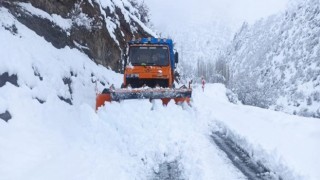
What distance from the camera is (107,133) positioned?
9562 millimetres

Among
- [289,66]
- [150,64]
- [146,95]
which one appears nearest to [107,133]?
[146,95]

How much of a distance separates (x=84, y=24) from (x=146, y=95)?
23.9ft

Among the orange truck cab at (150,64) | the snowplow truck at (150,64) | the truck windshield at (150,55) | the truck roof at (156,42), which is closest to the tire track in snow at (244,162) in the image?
the snowplow truck at (150,64)

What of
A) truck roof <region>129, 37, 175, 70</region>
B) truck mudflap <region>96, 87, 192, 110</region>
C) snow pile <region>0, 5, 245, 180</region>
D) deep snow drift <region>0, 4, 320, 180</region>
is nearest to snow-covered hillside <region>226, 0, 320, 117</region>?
truck roof <region>129, 37, 175, 70</region>

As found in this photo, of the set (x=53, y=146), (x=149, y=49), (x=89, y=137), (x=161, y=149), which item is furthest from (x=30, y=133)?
(x=149, y=49)

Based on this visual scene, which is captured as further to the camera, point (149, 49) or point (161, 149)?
point (149, 49)

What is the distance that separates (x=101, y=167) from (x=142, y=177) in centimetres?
85

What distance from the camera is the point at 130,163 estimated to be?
7668 millimetres

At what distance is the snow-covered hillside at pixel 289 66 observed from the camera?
11450 cm

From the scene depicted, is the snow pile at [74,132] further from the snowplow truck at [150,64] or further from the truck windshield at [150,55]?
the truck windshield at [150,55]

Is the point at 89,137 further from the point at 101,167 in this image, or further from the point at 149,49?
the point at 149,49

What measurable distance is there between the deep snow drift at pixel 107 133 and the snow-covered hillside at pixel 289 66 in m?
89.2

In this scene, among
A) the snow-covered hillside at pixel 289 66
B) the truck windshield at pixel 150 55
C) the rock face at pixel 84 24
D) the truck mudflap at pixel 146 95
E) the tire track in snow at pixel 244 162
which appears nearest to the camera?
the tire track in snow at pixel 244 162

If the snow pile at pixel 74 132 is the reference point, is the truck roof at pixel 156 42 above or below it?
above
